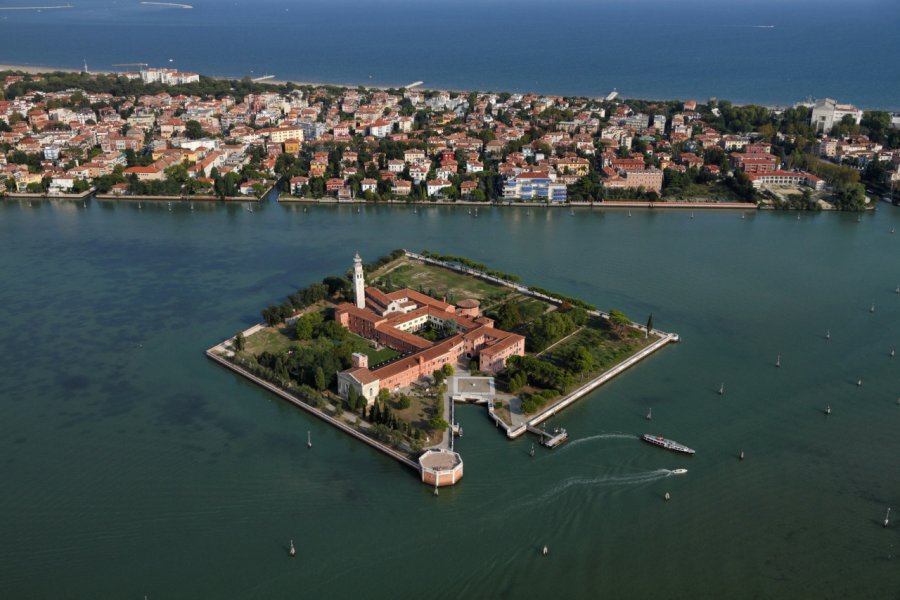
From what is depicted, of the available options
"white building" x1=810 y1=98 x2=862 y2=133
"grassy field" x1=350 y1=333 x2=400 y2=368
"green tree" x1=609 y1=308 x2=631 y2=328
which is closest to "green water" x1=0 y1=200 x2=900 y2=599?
"green tree" x1=609 y1=308 x2=631 y2=328

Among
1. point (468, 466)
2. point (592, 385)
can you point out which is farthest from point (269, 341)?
point (592, 385)

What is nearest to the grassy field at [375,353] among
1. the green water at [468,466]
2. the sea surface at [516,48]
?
the green water at [468,466]

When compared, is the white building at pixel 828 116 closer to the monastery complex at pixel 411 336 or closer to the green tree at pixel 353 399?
the monastery complex at pixel 411 336

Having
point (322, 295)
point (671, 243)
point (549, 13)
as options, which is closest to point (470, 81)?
point (671, 243)

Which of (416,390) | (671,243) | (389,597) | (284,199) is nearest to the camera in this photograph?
(389,597)

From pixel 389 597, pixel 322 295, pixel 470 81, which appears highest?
pixel 470 81

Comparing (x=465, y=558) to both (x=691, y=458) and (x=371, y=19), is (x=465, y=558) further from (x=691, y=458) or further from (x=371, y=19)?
(x=371, y=19)

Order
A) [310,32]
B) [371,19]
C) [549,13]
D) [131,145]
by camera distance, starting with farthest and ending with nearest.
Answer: [549,13]
[371,19]
[310,32]
[131,145]

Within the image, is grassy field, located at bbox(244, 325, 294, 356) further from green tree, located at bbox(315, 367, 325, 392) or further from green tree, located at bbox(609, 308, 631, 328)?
green tree, located at bbox(609, 308, 631, 328)
